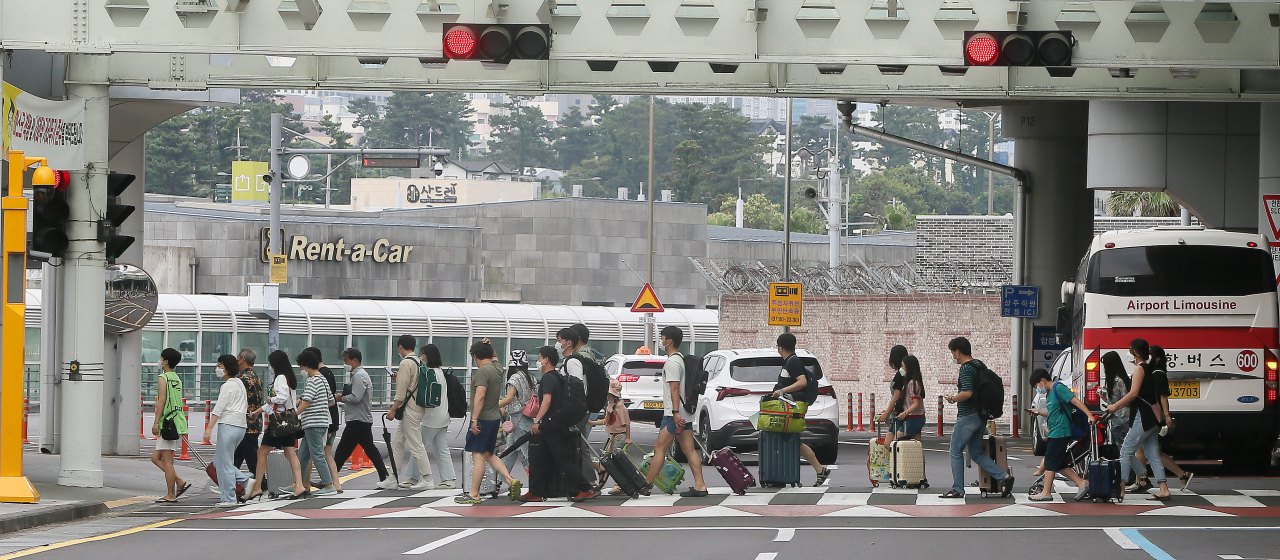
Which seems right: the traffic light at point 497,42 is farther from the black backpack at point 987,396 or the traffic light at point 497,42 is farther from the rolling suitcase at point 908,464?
the rolling suitcase at point 908,464

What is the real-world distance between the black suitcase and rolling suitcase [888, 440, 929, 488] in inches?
115

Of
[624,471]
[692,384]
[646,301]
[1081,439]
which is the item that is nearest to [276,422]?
[624,471]

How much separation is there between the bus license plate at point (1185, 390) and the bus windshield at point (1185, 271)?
1.12 m

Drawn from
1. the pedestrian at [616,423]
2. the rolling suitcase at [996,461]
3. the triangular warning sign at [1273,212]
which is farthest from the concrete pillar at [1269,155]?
the pedestrian at [616,423]

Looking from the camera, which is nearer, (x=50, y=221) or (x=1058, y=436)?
(x=1058, y=436)

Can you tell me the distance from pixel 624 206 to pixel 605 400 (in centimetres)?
3598

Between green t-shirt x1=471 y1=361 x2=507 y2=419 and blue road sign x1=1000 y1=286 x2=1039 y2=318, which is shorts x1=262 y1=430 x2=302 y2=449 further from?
blue road sign x1=1000 y1=286 x2=1039 y2=318

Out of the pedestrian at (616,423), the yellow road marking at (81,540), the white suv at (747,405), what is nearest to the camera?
the yellow road marking at (81,540)

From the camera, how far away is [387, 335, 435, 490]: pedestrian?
16984mm

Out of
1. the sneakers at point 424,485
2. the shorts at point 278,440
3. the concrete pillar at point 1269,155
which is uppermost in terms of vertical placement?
the concrete pillar at point 1269,155

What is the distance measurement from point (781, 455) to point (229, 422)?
6140mm

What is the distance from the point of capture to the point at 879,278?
36625 mm

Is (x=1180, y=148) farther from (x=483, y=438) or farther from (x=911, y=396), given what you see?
(x=483, y=438)

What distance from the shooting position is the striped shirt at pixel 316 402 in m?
16.3
